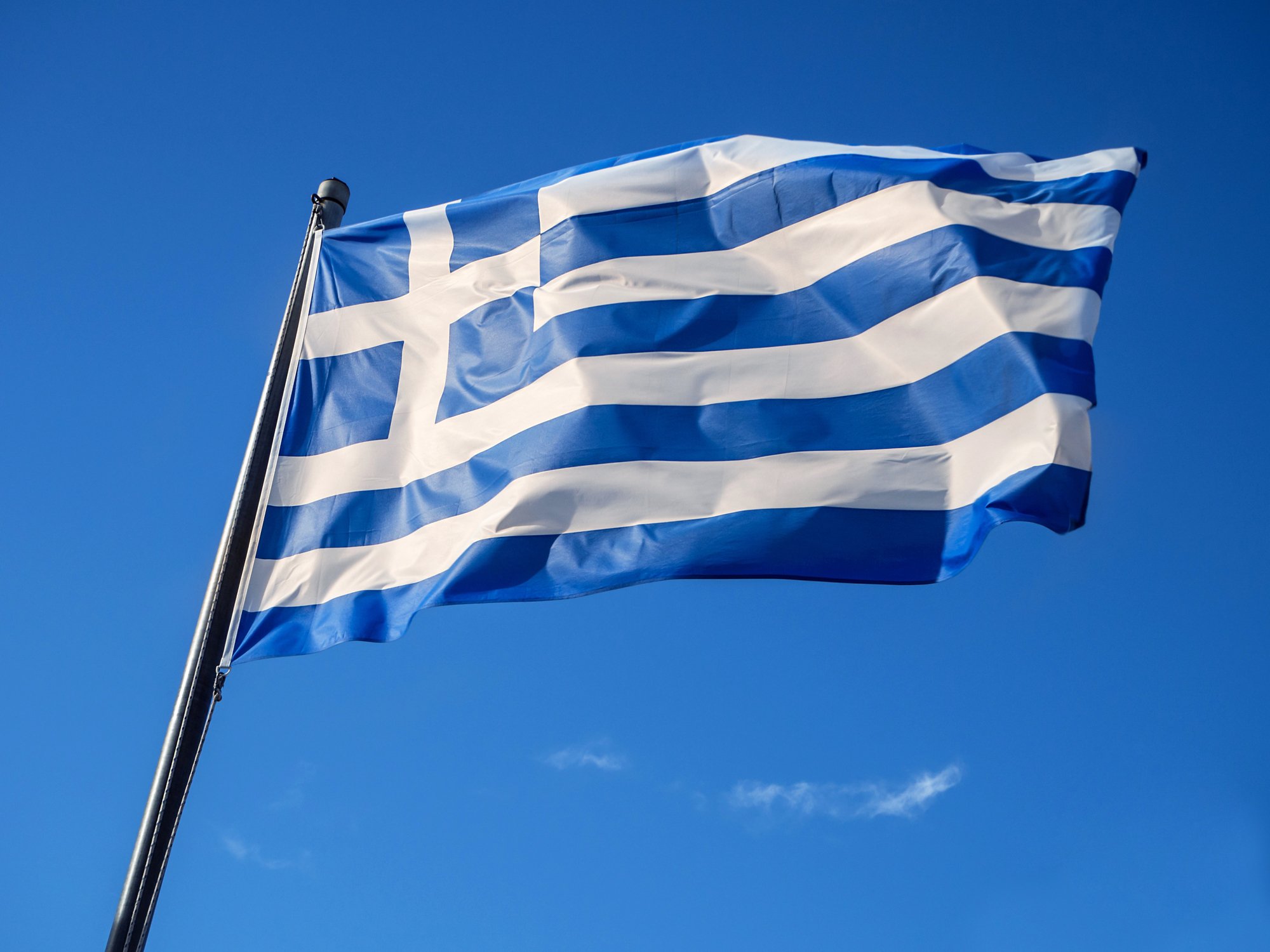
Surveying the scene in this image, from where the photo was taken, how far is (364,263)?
8180mm

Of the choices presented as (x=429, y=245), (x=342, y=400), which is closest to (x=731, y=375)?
(x=429, y=245)

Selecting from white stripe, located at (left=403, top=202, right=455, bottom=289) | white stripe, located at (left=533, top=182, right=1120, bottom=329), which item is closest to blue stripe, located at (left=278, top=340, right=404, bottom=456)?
white stripe, located at (left=403, top=202, right=455, bottom=289)

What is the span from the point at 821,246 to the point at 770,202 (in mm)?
515

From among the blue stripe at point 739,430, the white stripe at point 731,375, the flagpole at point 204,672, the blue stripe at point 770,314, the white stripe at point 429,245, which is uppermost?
the white stripe at point 429,245

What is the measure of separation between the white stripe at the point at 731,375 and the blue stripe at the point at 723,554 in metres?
0.86

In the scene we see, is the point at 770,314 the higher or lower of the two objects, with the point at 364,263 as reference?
lower

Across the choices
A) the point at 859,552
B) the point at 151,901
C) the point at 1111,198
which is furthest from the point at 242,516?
the point at 1111,198

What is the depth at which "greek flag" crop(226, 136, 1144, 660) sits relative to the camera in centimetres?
676

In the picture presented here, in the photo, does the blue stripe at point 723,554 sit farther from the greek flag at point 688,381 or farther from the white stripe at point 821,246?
the white stripe at point 821,246

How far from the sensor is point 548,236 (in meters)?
8.20

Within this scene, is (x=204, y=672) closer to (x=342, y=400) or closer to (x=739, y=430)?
(x=342, y=400)

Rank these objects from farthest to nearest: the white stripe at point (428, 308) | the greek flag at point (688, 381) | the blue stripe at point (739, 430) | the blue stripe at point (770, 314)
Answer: the white stripe at point (428, 308) → the blue stripe at point (770, 314) → the blue stripe at point (739, 430) → the greek flag at point (688, 381)

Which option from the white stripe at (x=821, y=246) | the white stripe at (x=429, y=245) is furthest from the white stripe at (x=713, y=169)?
the white stripe at (x=429, y=245)

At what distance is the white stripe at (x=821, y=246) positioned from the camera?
7828 millimetres
